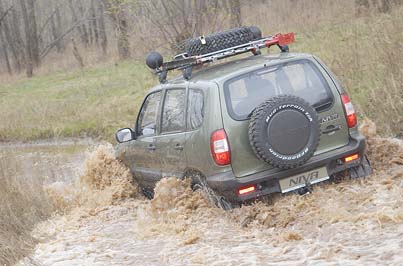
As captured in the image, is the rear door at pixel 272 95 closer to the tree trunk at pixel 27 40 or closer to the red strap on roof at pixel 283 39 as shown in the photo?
the red strap on roof at pixel 283 39

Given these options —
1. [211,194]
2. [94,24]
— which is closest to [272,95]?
[211,194]

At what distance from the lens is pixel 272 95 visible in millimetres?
7090

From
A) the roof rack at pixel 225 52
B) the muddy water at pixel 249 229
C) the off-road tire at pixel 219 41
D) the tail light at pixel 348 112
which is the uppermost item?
the off-road tire at pixel 219 41

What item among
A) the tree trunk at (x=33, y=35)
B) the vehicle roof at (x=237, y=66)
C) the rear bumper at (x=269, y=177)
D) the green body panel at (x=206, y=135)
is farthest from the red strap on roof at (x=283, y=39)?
the tree trunk at (x=33, y=35)

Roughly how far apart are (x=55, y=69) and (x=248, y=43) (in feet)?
95.8

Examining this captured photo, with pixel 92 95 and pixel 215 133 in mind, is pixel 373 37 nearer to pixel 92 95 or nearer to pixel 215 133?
pixel 215 133

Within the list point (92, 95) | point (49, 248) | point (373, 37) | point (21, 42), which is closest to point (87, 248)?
point (49, 248)

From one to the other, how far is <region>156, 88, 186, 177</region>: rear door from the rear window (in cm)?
82

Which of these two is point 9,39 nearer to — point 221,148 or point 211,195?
point 211,195

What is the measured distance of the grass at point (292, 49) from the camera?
36.3 feet

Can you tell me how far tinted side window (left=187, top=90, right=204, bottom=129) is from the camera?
7.21 m

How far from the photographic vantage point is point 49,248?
22.9 feet

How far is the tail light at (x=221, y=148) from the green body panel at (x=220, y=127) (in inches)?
1.7

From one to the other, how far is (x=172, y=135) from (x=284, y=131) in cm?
164
